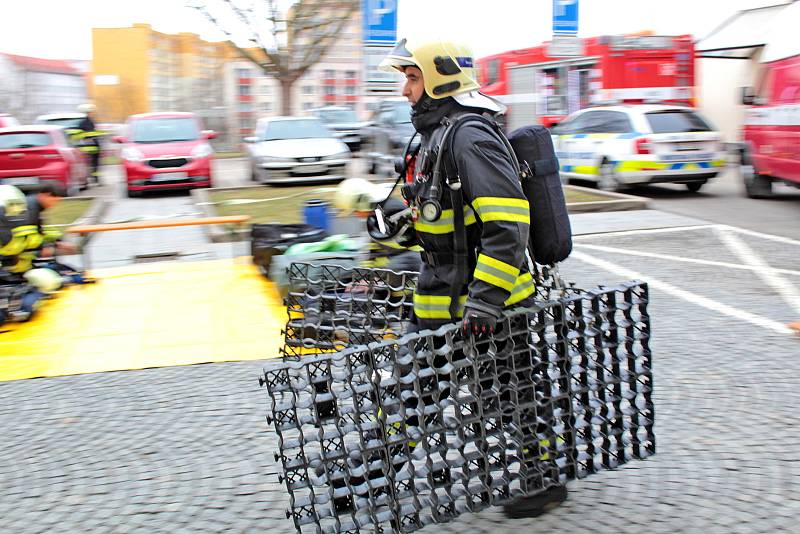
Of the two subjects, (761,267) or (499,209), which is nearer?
(499,209)

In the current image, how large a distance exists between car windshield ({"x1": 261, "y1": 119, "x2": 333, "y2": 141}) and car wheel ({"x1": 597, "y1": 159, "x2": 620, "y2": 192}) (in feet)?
20.0

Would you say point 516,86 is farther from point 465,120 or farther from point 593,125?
point 465,120

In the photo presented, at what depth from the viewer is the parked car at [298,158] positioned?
1786 cm

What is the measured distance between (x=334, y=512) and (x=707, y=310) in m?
4.87

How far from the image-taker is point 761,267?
8.88 meters

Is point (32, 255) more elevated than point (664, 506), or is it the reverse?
point (32, 255)

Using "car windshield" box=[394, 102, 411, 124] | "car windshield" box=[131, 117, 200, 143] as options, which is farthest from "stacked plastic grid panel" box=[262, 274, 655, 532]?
"car windshield" box=[394, 102, 411, 124]

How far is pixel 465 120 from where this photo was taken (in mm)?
3232

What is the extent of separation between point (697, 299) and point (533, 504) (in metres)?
4.55

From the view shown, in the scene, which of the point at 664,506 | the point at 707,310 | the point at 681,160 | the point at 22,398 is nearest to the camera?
the point at 664,506

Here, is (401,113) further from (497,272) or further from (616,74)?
(497,272)

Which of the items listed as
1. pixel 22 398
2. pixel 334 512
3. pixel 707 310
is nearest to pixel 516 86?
pixel 707 310

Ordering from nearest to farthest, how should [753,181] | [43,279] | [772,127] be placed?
[43,279]
[772,127]
[753,181]

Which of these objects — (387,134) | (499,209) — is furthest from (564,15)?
(499,209)
